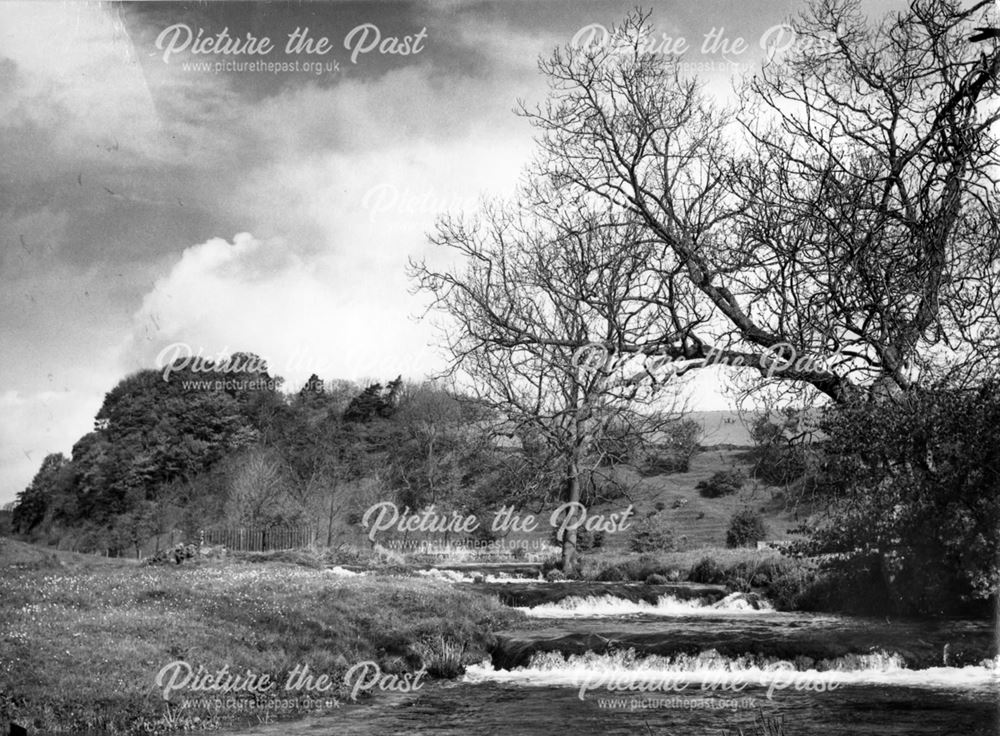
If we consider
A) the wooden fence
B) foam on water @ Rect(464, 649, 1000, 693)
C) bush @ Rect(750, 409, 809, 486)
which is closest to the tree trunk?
foam on water @ Rect(464, 649, 1000, 693)

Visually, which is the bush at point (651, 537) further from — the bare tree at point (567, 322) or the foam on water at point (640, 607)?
the bare tree at point (567, 322)

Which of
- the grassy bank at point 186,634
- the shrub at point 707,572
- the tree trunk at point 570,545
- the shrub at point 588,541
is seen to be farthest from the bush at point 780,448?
the shrub at point 588,541

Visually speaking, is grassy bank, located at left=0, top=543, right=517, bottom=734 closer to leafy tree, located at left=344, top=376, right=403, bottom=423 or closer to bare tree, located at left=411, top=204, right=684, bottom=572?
bare tree, located at left=411, top=204, right=684, bottom=572

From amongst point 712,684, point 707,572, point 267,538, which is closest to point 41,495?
point 267,538

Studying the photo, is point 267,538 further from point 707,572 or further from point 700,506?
point 707,572

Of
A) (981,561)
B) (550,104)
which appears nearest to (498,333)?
(550,104)

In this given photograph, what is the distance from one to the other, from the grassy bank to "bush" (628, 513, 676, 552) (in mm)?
15453

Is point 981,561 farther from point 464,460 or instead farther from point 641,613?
point 464,460

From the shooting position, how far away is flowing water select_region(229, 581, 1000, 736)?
9.73 metres

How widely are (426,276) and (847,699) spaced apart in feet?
30.4

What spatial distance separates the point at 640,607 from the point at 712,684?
9.05 metres

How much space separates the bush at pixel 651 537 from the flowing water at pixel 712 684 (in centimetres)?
1701

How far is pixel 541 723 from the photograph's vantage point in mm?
9930

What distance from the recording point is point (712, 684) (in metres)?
12.0
